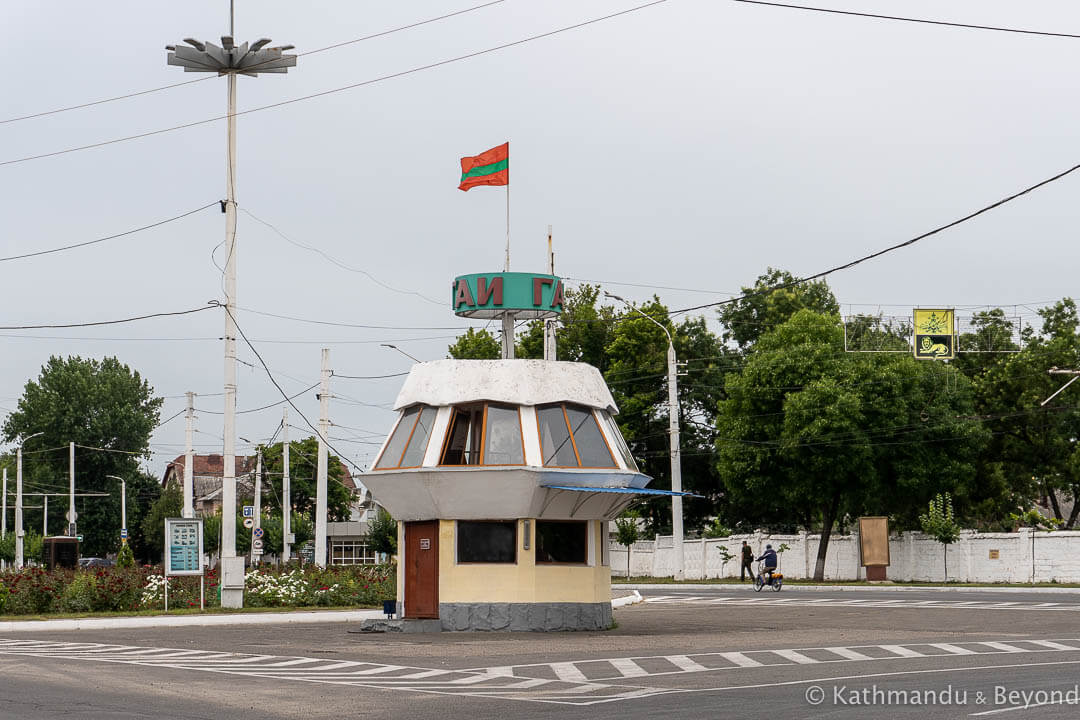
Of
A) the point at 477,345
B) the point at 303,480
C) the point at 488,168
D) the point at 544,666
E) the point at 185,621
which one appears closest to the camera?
the point at 544,666

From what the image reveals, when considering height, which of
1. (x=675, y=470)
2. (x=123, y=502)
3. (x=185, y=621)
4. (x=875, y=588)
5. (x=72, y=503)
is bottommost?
(x=875, y=588)

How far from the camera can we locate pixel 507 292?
29609 mm

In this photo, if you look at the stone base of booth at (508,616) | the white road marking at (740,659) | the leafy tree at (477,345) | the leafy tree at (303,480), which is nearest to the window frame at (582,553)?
the stone base of booth at (508,616)

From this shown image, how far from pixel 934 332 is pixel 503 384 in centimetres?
2197

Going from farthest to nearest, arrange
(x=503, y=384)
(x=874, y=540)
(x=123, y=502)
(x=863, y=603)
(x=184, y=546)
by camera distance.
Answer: (x=123, y=502) < (x=874, y=540) < (x=863, y=603) < (x=184, y=546) < (x=503, y=384)

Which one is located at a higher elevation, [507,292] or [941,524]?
[507,292]

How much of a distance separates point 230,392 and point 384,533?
44905 mm

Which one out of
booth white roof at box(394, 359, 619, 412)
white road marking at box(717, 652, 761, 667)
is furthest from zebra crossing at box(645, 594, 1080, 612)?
white road marking at box(717, 652, 761, 667)

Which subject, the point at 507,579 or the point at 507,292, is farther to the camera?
the point at 507,292

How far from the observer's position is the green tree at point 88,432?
102000 mm

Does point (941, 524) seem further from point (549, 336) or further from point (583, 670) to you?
point (583, 670)

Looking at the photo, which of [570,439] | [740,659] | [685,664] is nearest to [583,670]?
[685,664]

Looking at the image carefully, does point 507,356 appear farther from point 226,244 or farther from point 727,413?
point 727,413

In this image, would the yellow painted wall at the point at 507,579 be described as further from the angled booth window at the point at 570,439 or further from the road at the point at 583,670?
the angled booth window at the point at 570,439
